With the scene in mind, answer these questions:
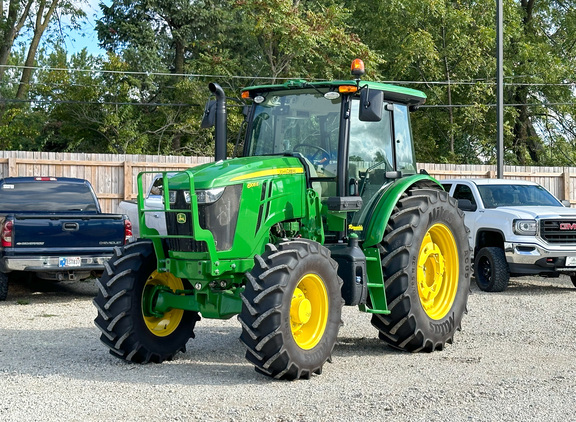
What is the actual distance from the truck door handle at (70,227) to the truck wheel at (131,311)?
15.2 ft

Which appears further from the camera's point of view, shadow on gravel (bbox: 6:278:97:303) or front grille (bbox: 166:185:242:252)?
shadow on gravel (bbox: 6:278:97:303)

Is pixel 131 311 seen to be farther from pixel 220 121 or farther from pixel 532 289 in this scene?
pixel 532 289

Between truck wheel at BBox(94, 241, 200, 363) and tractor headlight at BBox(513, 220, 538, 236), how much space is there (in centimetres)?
761

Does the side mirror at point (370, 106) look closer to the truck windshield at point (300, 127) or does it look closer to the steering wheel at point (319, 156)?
the truck windshield at point (300, 127)

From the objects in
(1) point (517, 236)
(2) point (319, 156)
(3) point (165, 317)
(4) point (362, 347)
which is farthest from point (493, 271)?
(3) point (165, 317)

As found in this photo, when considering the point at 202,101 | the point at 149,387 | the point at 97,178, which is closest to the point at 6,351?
the point at 149,387

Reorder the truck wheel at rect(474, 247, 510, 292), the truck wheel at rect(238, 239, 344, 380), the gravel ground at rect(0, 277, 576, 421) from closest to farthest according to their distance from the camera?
the gravel ground at rect(0, 277, 576, 421)
the truck wheel at rect(238, 239, 344, 380)
the truck wheel at rect(474, 247, 510, 292)

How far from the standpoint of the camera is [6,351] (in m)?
8.52

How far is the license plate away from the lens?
477 inches

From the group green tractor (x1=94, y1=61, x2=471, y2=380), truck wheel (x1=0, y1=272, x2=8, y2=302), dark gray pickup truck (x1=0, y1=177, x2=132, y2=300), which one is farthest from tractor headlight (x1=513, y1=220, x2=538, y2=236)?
truck wheel (x1=0, y1=272, x2=8, y2=302)

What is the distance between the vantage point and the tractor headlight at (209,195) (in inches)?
283

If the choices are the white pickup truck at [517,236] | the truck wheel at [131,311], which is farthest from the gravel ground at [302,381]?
the white pickup truck at [517,236]

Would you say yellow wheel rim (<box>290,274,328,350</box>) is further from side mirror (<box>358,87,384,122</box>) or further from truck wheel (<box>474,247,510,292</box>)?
truck wheel (<box>474,247,510,292</box>)

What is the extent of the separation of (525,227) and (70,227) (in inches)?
282
